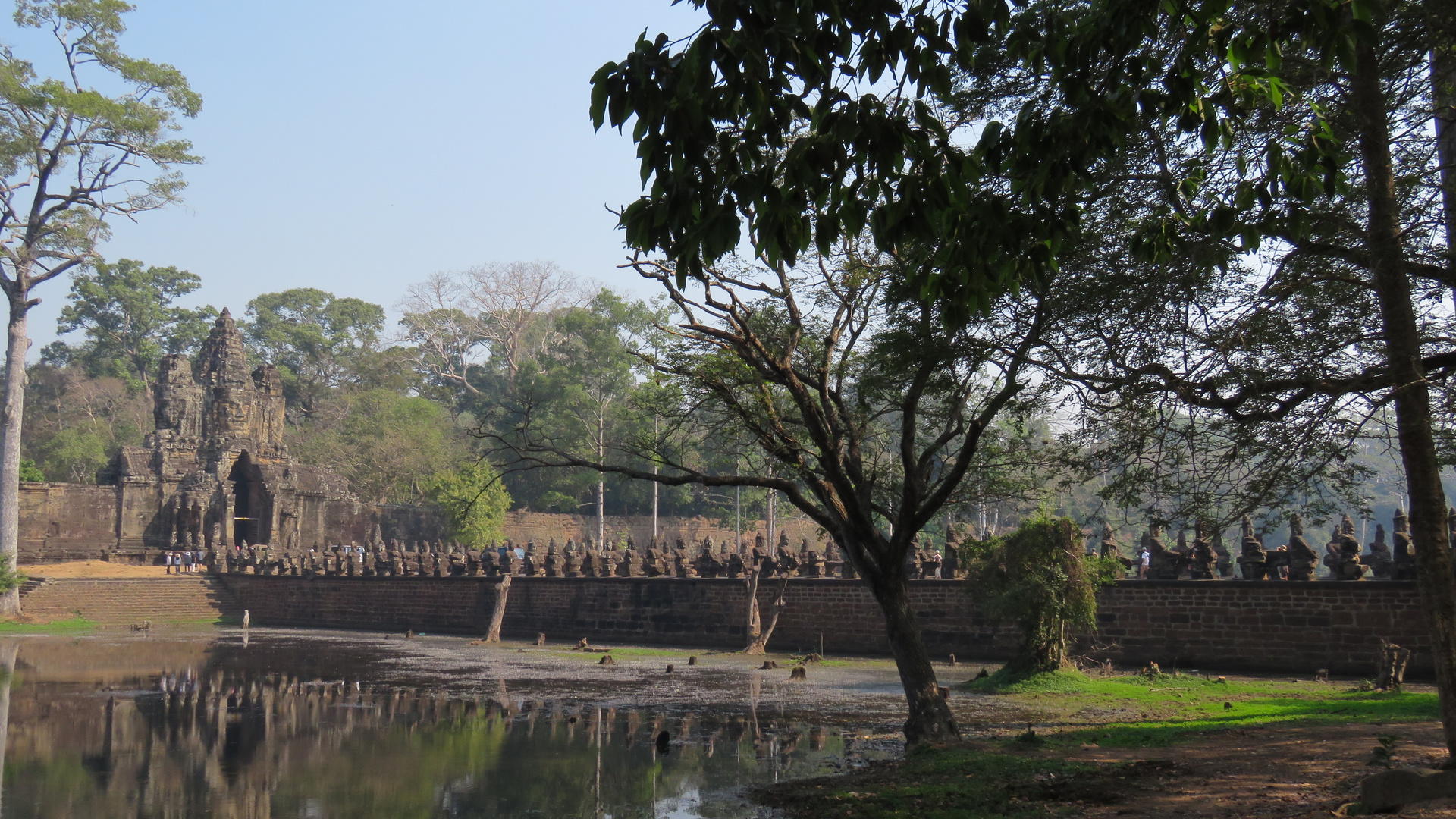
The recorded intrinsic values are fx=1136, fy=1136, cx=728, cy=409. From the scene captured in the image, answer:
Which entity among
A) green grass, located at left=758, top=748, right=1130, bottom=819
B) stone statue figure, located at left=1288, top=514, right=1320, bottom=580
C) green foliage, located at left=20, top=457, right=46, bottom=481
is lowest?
green grass, located at left=758, top=748, right=1130, bottom=819

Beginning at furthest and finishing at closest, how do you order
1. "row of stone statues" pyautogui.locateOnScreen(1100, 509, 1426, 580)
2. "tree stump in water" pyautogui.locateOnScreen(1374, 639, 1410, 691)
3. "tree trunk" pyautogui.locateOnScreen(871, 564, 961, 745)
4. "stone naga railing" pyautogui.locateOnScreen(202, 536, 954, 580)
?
"stone naga railing" pyautogui.locateOnScreen(202, 536, 954, 580) → "row of stone statues" pyautogui.locateOnScreen(1100, 509, 1426, 580) → "tree stump in water" pyautogui.locateOnScreen(1374, 639, 1410, 691) → "tree trunk" pyautogui.locateOnScreen(871, 564, 961, 745)

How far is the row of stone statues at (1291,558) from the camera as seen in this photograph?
1631 centimetres

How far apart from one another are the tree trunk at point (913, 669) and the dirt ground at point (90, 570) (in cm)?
3372

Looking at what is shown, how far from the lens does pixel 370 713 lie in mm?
13930

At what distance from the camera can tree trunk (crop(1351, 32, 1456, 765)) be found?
7.10 m

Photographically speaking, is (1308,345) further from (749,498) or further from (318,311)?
(318,311)

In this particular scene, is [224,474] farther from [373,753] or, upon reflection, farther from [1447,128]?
[1447,128]

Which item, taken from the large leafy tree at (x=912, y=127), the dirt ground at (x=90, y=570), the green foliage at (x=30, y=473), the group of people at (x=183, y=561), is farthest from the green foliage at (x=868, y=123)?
the green foliage at (x=30, y=473)

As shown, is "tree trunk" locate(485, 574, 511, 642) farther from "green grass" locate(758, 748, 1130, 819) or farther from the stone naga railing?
"green grass" locate(758, 748, 1130, 819)

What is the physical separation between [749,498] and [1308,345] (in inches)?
1631

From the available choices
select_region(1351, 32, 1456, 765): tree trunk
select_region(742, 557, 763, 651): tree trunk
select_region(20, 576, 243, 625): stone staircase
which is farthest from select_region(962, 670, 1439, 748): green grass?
select_region(20, 576, 243, 625): stone staircase

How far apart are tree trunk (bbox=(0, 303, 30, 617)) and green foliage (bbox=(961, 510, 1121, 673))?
29.9 meters

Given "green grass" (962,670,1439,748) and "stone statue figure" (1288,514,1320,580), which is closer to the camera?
"green grass" (962,670,1439,748)

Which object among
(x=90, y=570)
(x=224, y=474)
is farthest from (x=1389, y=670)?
(x=224, y=474)
